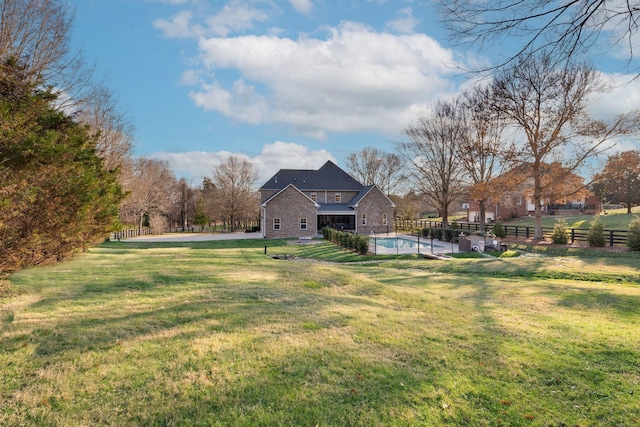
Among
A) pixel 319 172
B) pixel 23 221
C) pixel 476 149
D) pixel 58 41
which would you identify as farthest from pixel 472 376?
pixel 319 172

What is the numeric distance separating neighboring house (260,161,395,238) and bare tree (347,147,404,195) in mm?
11984

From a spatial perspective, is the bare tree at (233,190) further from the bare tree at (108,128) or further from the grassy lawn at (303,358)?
the grassy lawn at (303,358)

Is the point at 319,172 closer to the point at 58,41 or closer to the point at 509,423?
the point at 58,41

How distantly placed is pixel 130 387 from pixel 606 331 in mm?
7054

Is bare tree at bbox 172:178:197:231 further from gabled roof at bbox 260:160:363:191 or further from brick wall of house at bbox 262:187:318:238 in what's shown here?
brick wall of house at bbox 262:187:318:238

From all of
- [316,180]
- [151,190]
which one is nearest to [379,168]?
[316,180]

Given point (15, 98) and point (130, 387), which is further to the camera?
point (15, 98)

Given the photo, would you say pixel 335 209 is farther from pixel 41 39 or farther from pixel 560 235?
pixel 41 39

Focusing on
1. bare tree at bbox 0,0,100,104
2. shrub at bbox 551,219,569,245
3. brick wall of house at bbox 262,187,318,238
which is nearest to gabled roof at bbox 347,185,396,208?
brick wall of house at bbox 262,187,318,238

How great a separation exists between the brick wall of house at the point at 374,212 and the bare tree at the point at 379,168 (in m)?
14.2

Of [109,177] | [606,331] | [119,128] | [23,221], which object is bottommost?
[606,331]

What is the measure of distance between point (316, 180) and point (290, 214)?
28.5 feet

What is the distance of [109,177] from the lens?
12156 millimetres

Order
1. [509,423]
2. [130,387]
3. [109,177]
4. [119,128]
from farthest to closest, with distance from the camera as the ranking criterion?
[119,128]
[109,177]
[130,387]
[509,423]
